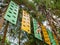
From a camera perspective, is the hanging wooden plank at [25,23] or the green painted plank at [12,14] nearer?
the green painted plank at [12,14]

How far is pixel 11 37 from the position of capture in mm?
2785

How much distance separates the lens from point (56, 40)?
2.60 meters

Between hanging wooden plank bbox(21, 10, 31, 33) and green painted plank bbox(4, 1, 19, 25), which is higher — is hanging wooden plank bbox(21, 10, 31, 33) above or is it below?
below

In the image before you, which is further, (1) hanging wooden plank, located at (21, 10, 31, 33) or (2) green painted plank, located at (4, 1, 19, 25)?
(1) hanging wooden plank, located at (21, 10, 31, 33)

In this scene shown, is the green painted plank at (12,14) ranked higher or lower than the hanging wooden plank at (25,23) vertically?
higher

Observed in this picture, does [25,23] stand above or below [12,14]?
below

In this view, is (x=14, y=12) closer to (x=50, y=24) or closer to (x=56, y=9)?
(x=50, y=24)

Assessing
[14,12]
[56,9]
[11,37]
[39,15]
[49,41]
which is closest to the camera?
[14,12]

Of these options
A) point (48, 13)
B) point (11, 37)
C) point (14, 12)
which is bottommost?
point (11, 37)

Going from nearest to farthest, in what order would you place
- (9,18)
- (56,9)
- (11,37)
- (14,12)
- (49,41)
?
1. (9,18)
2. (14,12)
3. (49,41)
4. (11,37)
5. (56,9)

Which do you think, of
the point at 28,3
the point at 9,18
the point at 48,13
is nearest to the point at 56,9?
the point at 48,13

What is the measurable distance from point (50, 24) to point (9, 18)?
0.86m

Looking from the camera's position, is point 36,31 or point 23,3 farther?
point 23,3

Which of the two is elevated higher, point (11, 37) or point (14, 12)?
point (14, 12)
